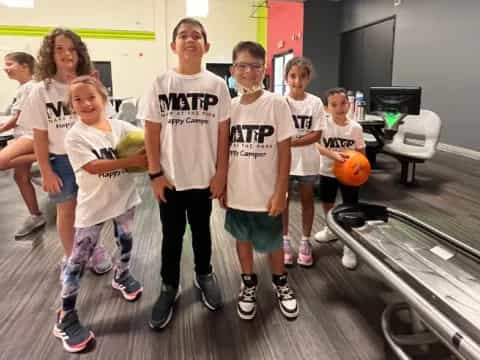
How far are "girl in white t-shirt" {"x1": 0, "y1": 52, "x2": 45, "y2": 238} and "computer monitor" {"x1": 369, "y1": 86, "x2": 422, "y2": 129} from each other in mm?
3585

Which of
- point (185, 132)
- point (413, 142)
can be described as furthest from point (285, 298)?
point (413, 142)

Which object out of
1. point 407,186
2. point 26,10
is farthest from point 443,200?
point 26,10

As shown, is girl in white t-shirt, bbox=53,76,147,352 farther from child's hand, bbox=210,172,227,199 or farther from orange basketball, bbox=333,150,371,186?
orange basketball, bbox=333,150,371,186

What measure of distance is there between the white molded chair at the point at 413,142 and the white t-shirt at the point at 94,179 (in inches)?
145

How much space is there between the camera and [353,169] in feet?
7.55

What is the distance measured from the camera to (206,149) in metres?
1.69

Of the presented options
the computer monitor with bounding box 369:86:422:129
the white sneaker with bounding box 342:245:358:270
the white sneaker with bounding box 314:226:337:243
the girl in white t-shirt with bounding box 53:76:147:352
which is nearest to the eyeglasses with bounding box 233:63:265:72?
the girl in white t-shirt with bounding box 53:76:147:352

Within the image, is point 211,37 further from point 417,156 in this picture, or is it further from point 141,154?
point 141,154

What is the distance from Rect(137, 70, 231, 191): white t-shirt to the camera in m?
1.62

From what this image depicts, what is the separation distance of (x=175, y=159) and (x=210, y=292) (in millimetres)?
781

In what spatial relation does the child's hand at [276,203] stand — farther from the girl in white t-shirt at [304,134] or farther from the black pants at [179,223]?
→ the girl in white t-shirt at [304,134]

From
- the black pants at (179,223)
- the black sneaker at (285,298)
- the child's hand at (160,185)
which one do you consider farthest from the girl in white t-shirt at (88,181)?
the black sneaker at (285,298)

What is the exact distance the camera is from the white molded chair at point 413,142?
437cm

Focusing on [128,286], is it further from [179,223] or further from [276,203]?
[276,203]
